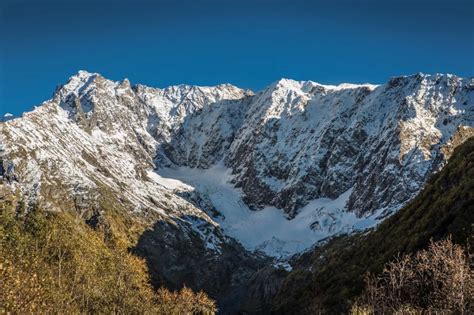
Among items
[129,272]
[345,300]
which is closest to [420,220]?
[345,300]

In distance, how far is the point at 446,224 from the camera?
72.1 metres

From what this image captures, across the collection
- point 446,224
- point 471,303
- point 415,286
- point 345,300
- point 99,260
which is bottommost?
point 471,303

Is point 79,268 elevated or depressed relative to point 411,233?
depressed

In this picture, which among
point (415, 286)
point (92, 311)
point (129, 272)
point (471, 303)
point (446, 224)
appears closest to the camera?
point (471, 303)

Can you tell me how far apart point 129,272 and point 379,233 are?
47.2 meters

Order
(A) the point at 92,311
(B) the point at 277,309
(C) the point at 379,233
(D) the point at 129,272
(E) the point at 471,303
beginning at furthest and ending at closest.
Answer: (B) the point at 277,309 < (C) the point at 379,233 < (D) the point at 129,272 < (A) the point at 92,311 < (E) the point at 471,303

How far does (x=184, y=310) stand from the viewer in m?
108

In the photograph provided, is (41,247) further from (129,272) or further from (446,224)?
(446,224)

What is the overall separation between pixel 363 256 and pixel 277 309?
132 feet

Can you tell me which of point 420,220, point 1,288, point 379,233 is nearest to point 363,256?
point 379,233

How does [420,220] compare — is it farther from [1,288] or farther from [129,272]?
[1,288]

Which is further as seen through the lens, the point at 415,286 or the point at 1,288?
the point at 415,286

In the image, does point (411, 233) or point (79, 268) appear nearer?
point (79, 268)

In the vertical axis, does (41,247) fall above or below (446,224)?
above
